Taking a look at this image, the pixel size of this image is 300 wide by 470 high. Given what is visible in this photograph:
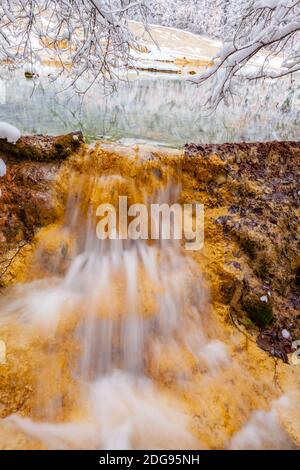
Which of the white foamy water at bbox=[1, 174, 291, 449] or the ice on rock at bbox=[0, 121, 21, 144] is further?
the ice on rock at bbox=[0, 121, 21, 144]

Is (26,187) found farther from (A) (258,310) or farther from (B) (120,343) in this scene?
(A) (258,310)

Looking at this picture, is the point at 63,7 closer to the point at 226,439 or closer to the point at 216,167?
the point at 216,167

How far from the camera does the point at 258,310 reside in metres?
3.48

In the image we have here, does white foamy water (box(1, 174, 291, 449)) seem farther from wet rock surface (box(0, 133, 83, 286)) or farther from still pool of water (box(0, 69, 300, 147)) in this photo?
still pool of water (box(0, 69, 300, 147))

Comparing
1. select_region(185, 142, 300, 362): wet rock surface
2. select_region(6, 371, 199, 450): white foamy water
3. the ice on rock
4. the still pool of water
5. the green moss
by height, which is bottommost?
select_region(6, 371, 199, 450): white foamy water

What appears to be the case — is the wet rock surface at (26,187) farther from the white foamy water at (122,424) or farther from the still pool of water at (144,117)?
the white foamy water at (122,424)

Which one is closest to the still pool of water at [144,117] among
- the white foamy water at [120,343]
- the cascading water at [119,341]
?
the cascading water at [119,341]

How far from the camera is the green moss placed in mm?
3467

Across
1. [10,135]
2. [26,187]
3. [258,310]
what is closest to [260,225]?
[258,310]

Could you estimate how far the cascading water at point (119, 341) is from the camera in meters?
2.61

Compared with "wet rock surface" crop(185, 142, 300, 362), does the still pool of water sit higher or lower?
higher

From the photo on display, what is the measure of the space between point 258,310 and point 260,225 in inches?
37.5

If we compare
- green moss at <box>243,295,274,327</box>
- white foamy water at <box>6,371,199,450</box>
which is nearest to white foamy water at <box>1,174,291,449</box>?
white foamy water at <box>6,371,199,450</box>

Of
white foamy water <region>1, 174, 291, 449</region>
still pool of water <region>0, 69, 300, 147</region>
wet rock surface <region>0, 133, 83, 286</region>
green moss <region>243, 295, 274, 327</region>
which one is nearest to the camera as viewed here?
white foamy water <region>1, 174, 291, 449</region>
